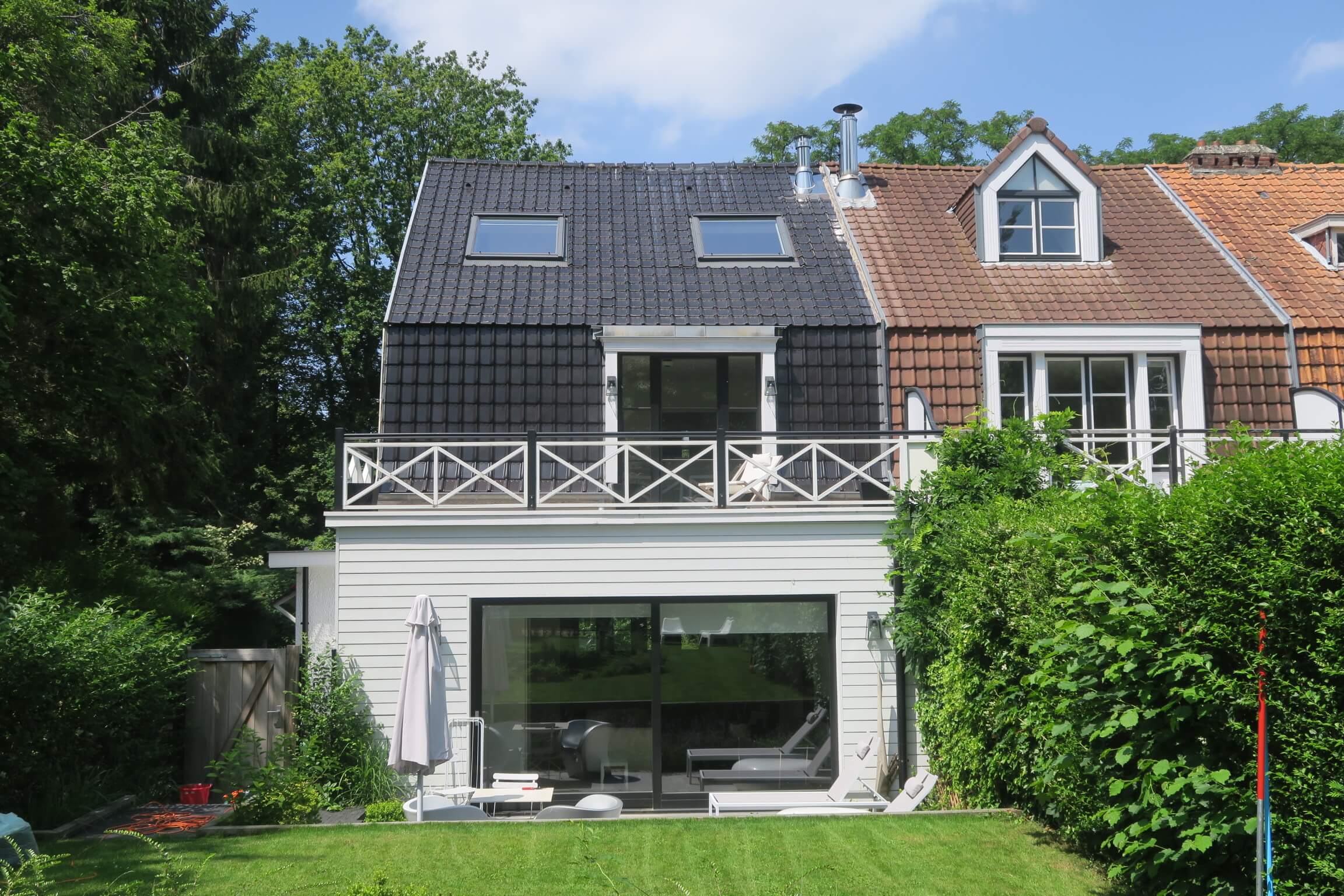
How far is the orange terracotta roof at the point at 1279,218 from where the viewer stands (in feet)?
49.8

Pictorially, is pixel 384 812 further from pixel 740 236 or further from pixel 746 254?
pixel 740 236

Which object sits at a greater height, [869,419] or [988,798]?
[869,419]

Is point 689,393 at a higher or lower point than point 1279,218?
lower

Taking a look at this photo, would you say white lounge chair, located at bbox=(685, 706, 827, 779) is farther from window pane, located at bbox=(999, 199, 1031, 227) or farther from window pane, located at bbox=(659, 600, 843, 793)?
window pane, located at bbox=(999, 199, 1031, 227)

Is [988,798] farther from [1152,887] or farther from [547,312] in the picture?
[547,312]

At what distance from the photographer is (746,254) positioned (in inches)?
620

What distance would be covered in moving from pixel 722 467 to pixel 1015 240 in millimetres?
6713

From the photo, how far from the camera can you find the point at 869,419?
567 inches

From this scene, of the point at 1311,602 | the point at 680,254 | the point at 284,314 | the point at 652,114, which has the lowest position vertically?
the point at 1311,602

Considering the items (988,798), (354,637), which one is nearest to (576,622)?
(354,637)

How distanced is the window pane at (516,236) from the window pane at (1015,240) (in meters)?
6.38

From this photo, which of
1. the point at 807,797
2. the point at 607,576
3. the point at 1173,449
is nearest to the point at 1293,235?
the point at 1173,449

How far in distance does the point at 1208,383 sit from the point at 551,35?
34.0 ft

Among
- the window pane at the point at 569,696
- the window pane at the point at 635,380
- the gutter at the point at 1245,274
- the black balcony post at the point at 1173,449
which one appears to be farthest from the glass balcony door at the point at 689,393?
the gutter at the point at 1245,274
